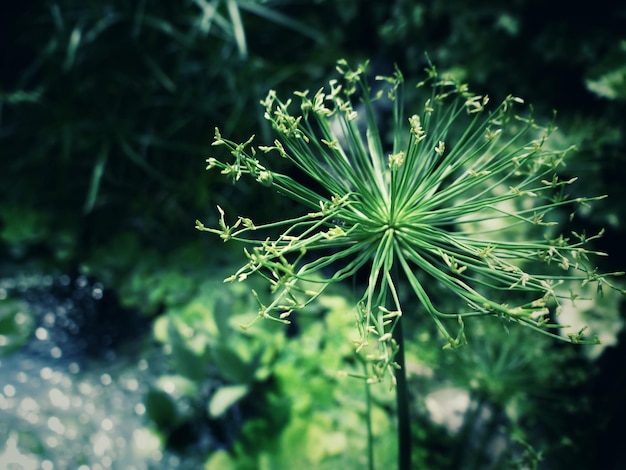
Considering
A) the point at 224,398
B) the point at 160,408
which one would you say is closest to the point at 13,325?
the point at 160,408

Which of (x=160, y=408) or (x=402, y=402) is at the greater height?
(x=402, y=402)

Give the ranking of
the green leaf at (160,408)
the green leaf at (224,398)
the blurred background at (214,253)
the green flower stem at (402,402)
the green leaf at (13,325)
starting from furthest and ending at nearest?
the green leaf at (13,325)
the green leaf at (160,408)
the green leaf at (224,398)
the blurred background at (214,253)
the green flower stem at (402,402)

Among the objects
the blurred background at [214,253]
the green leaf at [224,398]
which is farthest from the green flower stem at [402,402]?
the green leaf at [224,398]

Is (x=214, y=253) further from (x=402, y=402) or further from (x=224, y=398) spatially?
(x=402, y=402)

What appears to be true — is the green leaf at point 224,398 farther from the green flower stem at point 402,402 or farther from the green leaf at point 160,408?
the green flower stem at point 402,402

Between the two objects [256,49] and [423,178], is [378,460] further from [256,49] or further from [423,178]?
[256,49]

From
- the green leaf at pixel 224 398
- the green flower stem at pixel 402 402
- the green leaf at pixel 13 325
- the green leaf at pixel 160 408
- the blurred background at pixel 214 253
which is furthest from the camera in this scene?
the green leaf at pixel 13 325

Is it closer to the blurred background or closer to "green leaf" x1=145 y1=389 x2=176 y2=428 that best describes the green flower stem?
the blurred background

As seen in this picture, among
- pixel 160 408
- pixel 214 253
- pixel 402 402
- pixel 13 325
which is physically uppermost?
pixel 402 402
